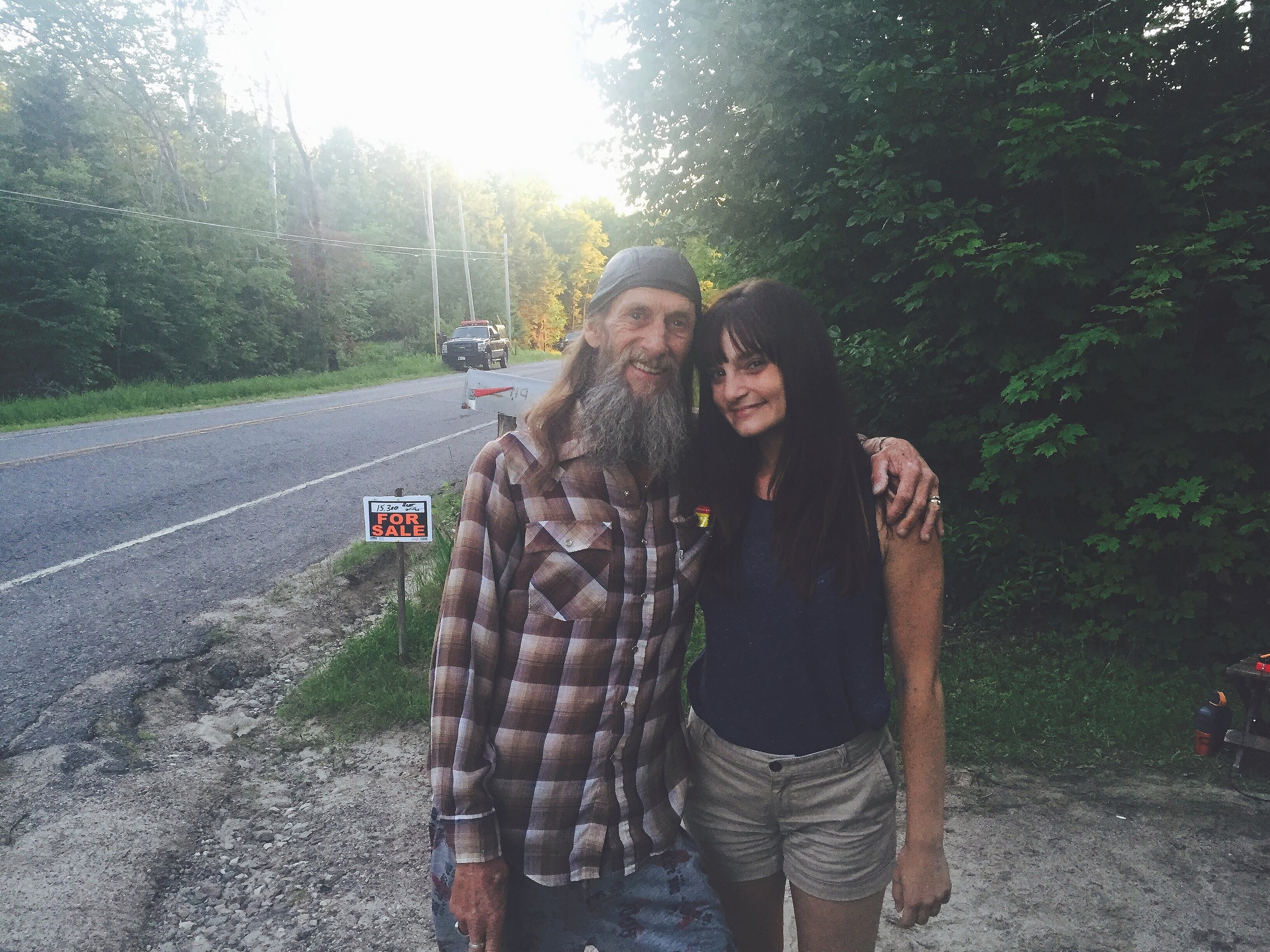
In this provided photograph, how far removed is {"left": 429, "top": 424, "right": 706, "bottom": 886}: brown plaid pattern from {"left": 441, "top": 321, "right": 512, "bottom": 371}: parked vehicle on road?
3146 cm

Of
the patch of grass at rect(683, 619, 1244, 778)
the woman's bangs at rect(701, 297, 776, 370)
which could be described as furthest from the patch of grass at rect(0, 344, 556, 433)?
the woman's bangs at rect(701, 297, 776, 370)

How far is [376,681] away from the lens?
4613 mm

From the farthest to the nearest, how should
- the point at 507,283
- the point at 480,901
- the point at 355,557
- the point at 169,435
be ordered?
1. the point at 507,283
2. the point at 169,435
3. the point at 355,557
4. the point at 480,901

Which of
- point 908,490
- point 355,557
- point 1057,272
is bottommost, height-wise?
point 355,557

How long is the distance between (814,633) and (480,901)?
827 mm

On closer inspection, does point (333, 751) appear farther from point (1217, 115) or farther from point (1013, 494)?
point (1217, 115)

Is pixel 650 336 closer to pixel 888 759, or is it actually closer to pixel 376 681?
pixel 888 759

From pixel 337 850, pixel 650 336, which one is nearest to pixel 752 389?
pixel 650 336

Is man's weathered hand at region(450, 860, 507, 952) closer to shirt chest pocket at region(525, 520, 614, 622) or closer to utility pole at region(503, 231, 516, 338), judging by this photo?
shirt chest pocket at region(525, 520, 614, 622)

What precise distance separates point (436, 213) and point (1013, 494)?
55219 mm

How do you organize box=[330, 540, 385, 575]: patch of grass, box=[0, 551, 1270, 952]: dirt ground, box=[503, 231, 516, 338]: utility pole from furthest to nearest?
box=[503, 231, 516, 338]: utility pole → box=[330, 540, 385, 575]: patch of grass → box=[0, 551, 1270, 952]: dirt ground

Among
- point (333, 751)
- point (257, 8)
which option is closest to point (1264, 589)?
point (333, 751)

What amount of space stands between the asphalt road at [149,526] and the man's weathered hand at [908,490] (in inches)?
161

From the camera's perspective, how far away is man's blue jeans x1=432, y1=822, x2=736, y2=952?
165 centimetres
